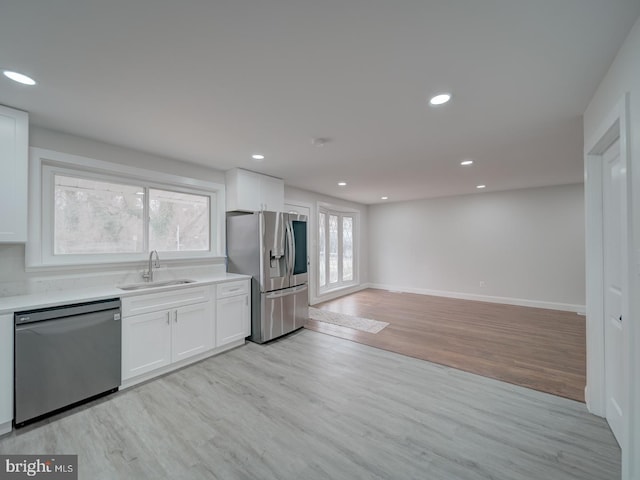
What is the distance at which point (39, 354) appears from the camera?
2037 mm

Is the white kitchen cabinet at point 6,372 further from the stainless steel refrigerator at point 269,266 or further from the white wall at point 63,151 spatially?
the stainless steel refrigerator at point 269,266

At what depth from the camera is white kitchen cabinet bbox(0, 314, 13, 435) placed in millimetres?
1903

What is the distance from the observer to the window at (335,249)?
623cm

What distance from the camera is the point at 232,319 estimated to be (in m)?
3.46

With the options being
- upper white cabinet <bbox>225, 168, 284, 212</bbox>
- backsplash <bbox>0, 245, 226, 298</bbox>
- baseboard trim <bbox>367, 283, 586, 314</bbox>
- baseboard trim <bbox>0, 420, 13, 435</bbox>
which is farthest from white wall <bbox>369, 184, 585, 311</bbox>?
baseboard trim <bbox>0, 420, 13, 435</bbox>

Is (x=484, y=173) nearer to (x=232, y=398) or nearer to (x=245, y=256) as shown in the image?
(x=245, y=256)

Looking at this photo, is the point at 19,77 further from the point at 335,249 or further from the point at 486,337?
the point at 335,249

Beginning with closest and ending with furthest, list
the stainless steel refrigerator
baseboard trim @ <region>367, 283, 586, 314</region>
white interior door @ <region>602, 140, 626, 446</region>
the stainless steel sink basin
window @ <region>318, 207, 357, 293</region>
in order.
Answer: white interior door @ <region>602, 140, 626, 446</region> < the stainless steel sink basin < the stainless steel refrigerator < baseboard trim @ <region>367, 283, 586, 314</region> < window @ <region>318, 207, 357, 293</region>

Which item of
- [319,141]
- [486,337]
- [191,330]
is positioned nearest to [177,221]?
[191,330]

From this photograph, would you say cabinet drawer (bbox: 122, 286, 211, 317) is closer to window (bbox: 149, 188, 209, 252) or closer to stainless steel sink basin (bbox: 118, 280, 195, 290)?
stainless steel sink basin (bbox: 118, 280, 195, 290)

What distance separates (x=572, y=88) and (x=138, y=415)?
4.16 meters

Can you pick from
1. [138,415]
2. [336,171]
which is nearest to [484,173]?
[336,171]

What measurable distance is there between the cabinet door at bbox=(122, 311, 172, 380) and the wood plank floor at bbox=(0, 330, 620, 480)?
195mm

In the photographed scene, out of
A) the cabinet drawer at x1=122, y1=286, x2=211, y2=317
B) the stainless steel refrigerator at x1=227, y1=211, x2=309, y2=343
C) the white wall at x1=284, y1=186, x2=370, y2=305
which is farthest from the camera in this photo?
the white wall at x1=284, y1=186, x2=370, y2=305
